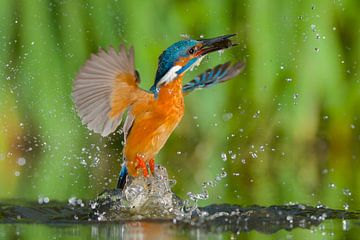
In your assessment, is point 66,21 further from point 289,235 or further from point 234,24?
point 289,235

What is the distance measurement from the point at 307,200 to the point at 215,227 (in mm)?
1071

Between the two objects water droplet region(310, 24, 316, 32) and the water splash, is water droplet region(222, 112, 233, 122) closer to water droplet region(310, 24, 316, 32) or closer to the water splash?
water droplet region(310, 24, 316, 32)

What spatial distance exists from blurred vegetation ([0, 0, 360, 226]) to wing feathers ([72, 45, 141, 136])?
4.70ft

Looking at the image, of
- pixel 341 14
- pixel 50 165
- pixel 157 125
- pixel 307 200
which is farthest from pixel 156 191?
pixel 341 14

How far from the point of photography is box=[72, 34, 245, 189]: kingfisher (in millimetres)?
7219

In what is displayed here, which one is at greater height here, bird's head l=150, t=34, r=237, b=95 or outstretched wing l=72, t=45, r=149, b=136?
bird's head l=150, t=34, r=237, b=95

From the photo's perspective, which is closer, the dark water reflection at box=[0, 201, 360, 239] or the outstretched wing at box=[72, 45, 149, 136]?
the dark water reflection at box=[0, 201, 360, 239]

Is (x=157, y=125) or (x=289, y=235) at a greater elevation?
(x=157, y=125)

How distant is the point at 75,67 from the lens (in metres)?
8.98

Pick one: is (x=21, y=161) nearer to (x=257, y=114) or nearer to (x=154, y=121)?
(x=257, y=114)

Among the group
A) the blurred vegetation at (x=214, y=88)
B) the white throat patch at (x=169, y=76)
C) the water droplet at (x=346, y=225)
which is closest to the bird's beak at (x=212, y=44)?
the white throat patch at (x=169, y=76)

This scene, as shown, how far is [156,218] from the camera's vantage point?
7.37 m

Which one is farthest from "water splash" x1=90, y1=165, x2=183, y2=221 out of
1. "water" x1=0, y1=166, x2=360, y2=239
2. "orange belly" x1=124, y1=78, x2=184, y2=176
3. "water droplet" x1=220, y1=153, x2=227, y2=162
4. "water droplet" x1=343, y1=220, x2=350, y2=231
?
"water droplet" x1=220, y1=153, x2=227, y2=162

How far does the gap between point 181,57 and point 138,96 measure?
10.6 inches
